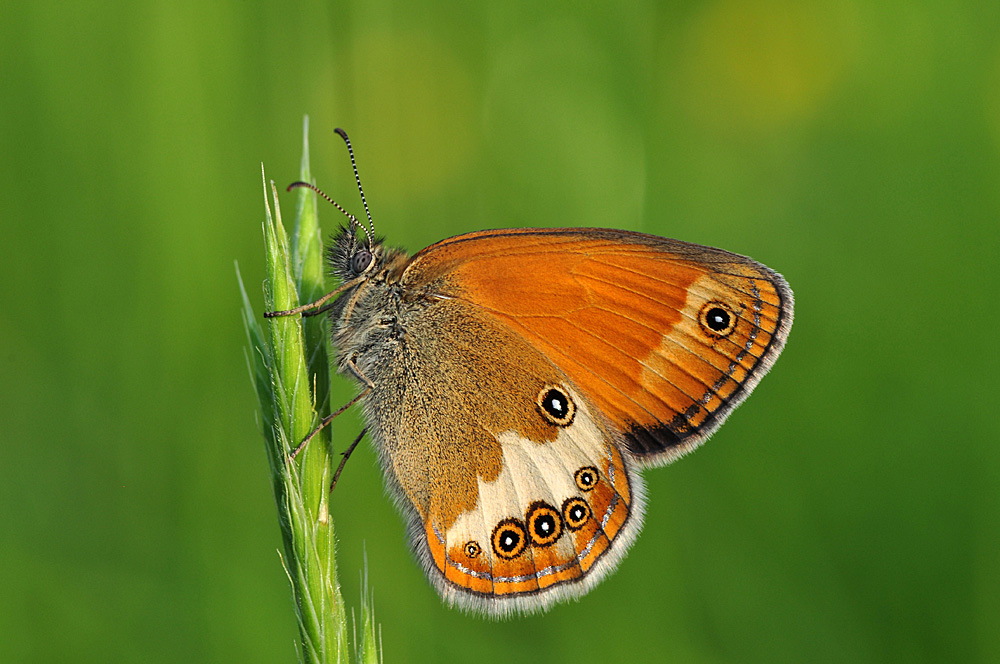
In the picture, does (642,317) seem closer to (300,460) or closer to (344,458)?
(344,458)

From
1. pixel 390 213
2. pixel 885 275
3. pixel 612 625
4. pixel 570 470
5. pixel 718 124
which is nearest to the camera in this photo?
pixel 570 470

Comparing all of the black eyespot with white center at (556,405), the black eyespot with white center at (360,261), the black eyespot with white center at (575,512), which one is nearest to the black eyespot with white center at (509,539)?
the black eyespot with white center at (575,512)

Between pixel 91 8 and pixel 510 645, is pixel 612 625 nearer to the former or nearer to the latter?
pixel 510 645

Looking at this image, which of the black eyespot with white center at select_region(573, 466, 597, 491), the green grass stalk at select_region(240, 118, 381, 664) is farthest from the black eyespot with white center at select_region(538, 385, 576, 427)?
the green grass stalk at select_region(240, 118, 381, 664)

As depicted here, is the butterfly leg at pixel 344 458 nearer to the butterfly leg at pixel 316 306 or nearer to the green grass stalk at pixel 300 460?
the green grass stalk at pixel 300 460

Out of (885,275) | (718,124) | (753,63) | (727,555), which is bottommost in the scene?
(727,555)

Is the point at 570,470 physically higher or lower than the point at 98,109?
lower

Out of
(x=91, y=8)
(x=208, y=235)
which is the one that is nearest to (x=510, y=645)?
(x=208, y=235)

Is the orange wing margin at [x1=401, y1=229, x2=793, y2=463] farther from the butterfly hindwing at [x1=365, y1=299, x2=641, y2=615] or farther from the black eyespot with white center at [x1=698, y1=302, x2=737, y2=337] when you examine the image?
the butterfly hindwing at [x1=365, y1=299, x2=641, y2=615]
